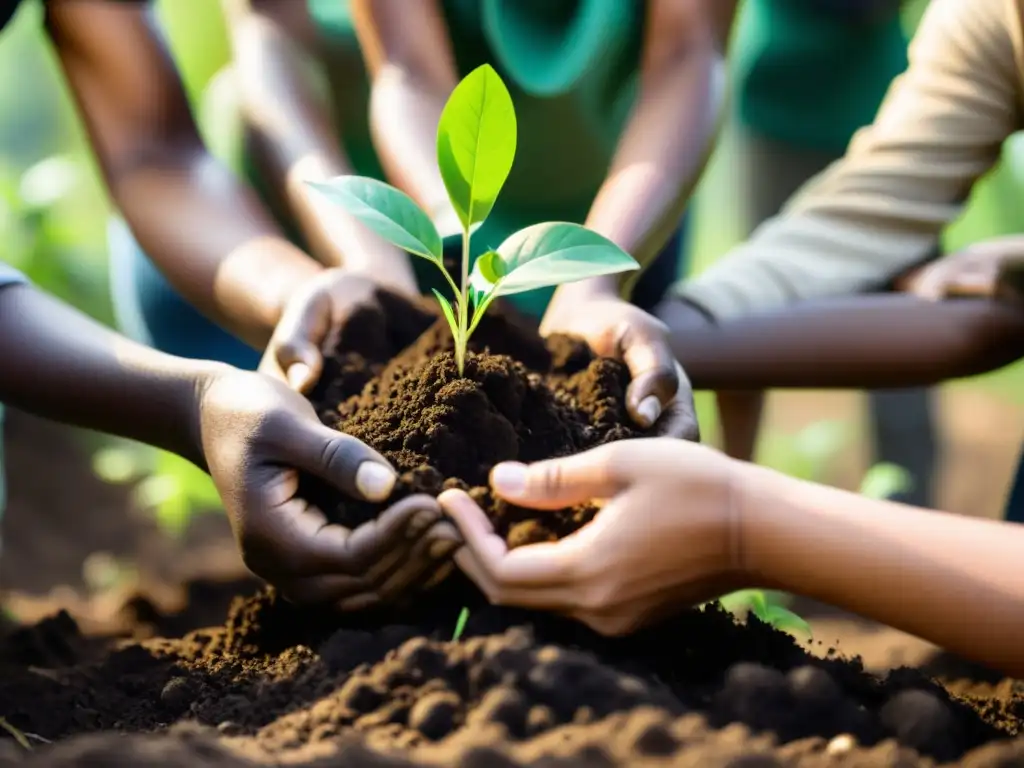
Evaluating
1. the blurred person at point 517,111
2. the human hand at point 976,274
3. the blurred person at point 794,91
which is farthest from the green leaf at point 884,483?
the blurred person at point 517,111

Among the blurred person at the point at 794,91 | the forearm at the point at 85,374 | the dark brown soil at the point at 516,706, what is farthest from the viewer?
the blurred person at the point at 794,91

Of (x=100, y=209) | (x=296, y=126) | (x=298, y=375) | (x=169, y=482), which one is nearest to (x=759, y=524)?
(x=298, y=375)

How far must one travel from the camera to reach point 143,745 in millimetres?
495

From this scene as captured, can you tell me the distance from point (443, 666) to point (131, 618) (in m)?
0.95

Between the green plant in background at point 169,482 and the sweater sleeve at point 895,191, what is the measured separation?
1.10 m

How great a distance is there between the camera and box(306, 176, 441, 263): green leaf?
2.23 ft

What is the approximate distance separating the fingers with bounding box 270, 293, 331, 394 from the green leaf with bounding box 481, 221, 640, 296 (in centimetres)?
16

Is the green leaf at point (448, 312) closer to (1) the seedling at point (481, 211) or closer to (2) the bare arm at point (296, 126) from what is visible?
(1) the seedling at point (481, 211)

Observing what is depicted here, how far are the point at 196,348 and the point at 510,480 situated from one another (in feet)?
2.99

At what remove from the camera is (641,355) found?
A: 0.79 metres

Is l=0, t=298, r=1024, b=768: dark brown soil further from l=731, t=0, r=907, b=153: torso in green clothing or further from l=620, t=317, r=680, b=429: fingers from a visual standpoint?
l=731, t=0, r=907, b=153: torso in green clothing

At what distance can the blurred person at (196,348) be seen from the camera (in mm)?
646

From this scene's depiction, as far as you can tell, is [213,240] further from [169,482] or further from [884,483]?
[884,483]

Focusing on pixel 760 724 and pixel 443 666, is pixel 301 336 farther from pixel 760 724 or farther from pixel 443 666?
pixel 760 724
